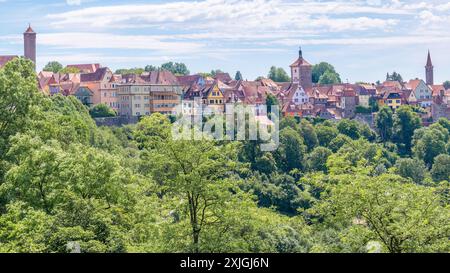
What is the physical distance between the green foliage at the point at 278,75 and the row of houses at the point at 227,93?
519 centimetres

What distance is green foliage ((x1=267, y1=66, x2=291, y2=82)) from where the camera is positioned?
342ft

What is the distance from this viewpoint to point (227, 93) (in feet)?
253

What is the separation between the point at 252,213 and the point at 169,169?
1.48 metres

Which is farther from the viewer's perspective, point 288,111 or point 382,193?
point 288,111

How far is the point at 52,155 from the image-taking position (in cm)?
1606

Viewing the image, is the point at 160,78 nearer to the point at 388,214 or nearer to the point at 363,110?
the point at 363,110

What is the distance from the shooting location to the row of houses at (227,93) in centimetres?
6919

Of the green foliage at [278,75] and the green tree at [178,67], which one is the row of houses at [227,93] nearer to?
the green foliage at [278,75]

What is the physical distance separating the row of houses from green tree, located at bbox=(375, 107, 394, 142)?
5.65 m

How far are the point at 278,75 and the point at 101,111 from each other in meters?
45.5

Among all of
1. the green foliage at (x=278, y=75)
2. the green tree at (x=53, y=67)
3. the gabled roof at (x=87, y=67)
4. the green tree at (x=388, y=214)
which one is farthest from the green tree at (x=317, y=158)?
the green tree at (x=388, y=214)

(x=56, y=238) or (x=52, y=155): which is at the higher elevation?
(x=52, y=155)
